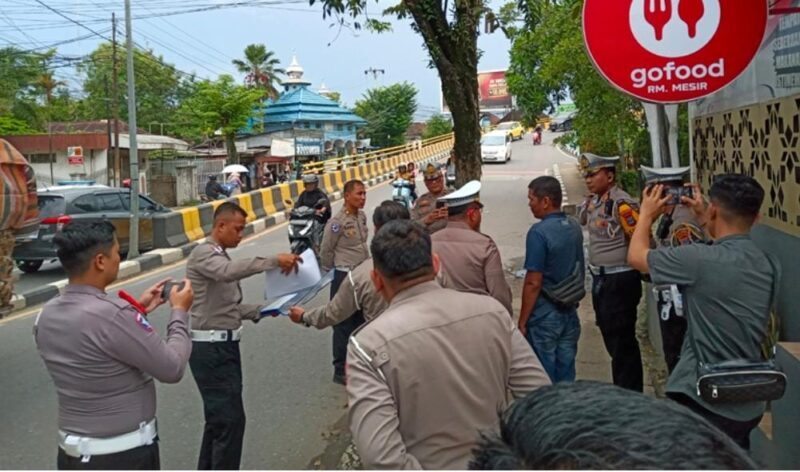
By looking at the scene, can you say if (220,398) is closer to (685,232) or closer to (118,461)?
(118,461)

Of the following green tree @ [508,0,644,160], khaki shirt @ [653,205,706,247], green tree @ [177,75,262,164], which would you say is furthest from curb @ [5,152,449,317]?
green tree @ [177,75,262,164]

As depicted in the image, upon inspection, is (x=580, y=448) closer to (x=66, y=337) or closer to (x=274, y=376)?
(x=66, y=337)

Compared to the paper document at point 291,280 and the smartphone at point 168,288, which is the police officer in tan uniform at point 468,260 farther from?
the smartphone at point 168,288

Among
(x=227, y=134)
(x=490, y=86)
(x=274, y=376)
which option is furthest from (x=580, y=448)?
(x=490, y=86)

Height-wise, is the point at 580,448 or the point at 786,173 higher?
the point at 786,173

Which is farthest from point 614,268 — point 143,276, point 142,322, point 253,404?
point 143,276

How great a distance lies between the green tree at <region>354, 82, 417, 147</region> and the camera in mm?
50656

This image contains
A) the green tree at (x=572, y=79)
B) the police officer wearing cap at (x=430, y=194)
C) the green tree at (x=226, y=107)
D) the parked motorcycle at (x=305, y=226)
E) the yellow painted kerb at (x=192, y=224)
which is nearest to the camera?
the police officer wearing cap at (x=430, y=194)

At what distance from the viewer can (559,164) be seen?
109ft

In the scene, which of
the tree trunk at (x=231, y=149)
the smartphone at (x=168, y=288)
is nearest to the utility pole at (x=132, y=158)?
the smartphone at (x=168, y=288)

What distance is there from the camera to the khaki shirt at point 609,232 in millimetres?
4770

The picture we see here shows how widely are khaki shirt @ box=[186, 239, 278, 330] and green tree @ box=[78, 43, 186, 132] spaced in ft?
143

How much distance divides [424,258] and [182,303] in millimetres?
1121

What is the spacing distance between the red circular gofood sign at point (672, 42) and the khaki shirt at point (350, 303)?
1.60 metres
